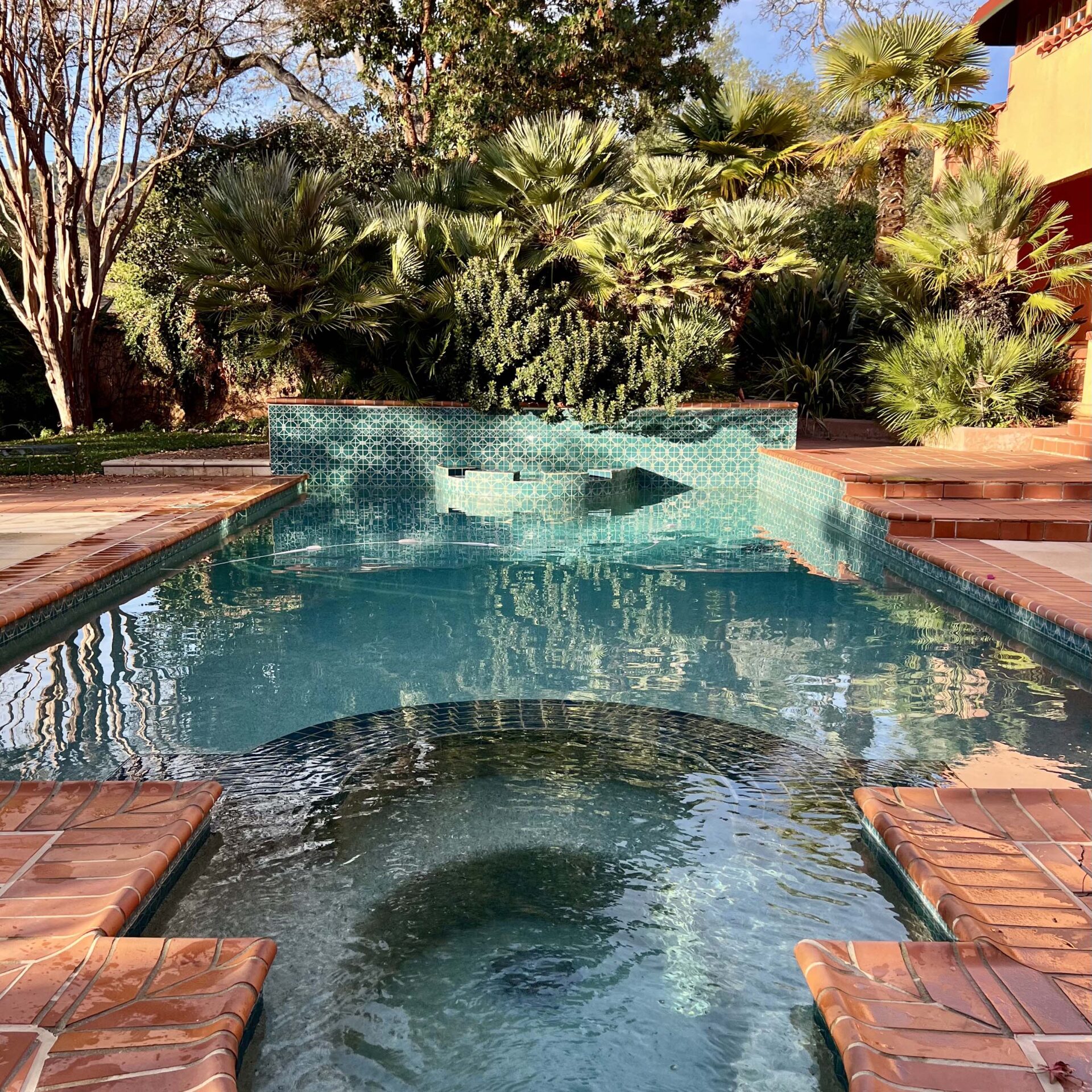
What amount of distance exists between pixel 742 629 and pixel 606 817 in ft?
8.90

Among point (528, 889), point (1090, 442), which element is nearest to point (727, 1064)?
point (528, 889)

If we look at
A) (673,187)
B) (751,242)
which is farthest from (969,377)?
(673,187)

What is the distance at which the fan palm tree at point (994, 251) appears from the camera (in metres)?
12.4

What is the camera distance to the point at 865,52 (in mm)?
13656

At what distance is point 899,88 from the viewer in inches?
546

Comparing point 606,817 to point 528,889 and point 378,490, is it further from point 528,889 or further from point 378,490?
point 378,490

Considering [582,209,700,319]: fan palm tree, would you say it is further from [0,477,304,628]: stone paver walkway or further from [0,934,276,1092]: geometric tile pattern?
[0,934,276,1092]: geometric tile pattern

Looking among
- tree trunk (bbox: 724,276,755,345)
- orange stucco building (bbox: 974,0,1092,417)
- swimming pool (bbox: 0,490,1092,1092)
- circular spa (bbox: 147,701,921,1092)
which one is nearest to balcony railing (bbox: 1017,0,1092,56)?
orange stucco building (bbox: 974,0,1092,417)

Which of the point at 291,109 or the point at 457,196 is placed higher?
the point at 291,109

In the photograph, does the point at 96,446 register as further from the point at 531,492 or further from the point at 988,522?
the point at 988,522

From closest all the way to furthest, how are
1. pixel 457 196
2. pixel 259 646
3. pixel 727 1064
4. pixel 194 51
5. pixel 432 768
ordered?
pixel 727 1064 < pixel 432 768 < pixel 259 646 < pixel 457 196 < pixel 194 51

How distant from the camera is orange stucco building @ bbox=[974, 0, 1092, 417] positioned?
12.8 m

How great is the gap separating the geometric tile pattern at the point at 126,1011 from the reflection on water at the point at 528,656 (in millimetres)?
1549

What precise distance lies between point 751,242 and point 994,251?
124 inches
